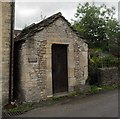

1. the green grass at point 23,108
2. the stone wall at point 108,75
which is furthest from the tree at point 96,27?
the green grass at point 23,108

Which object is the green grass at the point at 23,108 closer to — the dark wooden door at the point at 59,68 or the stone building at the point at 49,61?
the stone building at the point at 49,61

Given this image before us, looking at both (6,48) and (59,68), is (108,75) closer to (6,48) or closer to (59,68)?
(59,68)

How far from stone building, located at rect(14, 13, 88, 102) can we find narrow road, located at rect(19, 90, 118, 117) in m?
1.40

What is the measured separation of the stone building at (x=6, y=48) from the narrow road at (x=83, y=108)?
1.89 m

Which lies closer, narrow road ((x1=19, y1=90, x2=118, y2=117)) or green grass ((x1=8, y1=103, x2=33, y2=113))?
narrow road ((x1=19, y1=90, x2=118, y2=117))

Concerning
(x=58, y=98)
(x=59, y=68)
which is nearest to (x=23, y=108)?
(x=58, y=98)

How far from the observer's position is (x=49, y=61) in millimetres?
11422

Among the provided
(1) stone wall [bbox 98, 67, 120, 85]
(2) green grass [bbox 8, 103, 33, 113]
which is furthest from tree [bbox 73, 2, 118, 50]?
(2) green grass [bbox 8, 103, 33, 113]

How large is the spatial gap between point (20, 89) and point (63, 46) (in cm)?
308

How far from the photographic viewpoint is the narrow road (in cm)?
833

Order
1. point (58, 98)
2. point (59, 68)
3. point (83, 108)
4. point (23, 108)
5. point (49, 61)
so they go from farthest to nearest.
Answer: point (59, 68)
point (49, 61)
point (58, 98)
point (23, 108)
point (83, 108)

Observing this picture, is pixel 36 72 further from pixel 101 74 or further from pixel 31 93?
pixel 101 74

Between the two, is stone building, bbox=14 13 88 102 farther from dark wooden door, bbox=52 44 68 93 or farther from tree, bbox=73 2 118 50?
tree, bbox=73 2 118 50

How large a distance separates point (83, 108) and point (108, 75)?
5.77 meters
